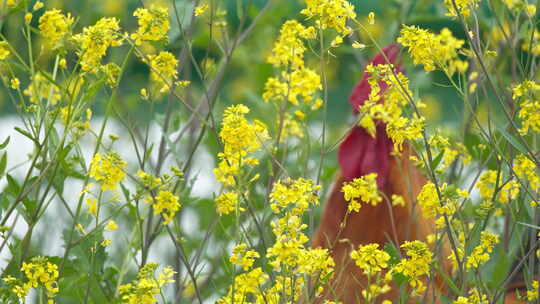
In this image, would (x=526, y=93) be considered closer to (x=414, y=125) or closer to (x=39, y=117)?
(x=414, y=125)

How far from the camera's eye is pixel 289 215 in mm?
1219

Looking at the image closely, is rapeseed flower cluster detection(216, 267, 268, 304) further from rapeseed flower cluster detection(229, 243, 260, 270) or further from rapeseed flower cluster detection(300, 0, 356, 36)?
rapeseed flower cluster detection(300, 0, 356, 36)

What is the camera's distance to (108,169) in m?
1.25

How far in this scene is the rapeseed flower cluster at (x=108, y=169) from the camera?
4.08 ft

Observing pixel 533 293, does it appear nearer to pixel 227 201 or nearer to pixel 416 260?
pixel 416 260

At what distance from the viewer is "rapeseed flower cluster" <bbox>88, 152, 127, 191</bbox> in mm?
1244

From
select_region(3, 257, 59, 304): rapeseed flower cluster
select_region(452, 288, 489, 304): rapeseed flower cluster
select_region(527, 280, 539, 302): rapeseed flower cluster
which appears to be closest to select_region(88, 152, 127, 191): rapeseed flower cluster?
select_region(3, 257, 59, 304): rapeseed flower cluster

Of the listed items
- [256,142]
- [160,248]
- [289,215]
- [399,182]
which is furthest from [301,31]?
[160,248]

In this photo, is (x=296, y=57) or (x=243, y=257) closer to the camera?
(x=243, y=257)

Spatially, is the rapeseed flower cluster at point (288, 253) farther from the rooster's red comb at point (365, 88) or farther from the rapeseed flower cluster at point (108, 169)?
the rooster's red comb at point (365, 88)

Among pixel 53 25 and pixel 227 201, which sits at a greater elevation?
pixel 53 25

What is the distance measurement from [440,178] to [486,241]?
22cm

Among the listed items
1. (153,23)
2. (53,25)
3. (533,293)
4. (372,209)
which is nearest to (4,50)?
(53,25)

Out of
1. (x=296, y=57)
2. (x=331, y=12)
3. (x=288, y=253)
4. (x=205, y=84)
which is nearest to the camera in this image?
(x=288, y=253)
